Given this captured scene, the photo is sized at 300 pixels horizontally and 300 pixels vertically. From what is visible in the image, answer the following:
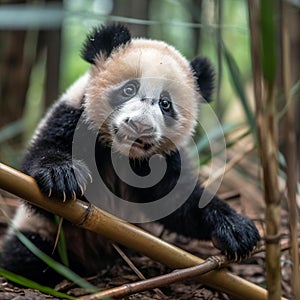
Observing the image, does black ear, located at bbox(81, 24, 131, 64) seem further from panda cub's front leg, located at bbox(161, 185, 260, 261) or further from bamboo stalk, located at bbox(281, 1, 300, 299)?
bamboo stalk, located at bbox(281, 1, 300, 299)

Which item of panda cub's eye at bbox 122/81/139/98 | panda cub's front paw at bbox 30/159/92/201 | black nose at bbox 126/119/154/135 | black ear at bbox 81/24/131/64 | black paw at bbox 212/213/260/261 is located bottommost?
black paw at bbox 212/213/260/261

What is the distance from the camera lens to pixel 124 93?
2.56m

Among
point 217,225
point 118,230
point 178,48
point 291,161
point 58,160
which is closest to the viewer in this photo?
point 291,161

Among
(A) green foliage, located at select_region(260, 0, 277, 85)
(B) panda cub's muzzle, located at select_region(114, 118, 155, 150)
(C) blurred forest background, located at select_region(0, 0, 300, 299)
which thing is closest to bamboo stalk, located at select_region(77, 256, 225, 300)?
(C) blurred forest background, located at select_region(0, 0, 300, 299)

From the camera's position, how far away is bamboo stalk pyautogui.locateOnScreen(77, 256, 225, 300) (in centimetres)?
172

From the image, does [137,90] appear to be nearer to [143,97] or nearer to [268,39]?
[143,97]

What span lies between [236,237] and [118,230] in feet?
2.13

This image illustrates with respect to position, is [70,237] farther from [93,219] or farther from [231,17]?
[231,17]

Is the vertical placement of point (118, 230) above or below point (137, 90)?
below

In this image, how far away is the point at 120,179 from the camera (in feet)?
8.97

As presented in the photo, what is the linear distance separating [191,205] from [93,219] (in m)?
0.80

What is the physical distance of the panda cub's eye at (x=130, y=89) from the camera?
255 cm

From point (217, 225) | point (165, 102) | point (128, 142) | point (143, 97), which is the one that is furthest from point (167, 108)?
point (217, 225)

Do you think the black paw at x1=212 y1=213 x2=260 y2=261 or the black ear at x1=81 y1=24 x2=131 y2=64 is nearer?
the black paw at x1=212 y1=213 x2=260 y2=261
